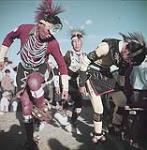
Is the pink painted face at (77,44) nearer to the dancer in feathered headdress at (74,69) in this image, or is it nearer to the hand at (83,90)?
the dancer in feathered headdress at (74,69)

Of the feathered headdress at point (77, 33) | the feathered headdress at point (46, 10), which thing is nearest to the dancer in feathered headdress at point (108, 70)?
the feathered headdress at point (77, 33)

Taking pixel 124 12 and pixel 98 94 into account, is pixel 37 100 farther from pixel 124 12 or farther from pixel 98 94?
pixel 124 12

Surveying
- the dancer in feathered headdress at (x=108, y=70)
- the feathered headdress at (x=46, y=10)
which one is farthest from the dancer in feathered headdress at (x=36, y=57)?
the dancer in feathered headdress at (x=108, y=70)

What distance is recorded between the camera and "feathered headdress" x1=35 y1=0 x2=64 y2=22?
1.53m

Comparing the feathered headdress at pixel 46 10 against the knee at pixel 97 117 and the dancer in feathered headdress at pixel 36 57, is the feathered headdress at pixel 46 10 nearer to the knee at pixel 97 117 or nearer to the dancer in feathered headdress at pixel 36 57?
the dancer in feathered headdress at pixel 36 57

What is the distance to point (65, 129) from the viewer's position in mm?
1575

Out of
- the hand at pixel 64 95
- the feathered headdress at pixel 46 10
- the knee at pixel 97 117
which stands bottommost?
the knee at pixel 97 117

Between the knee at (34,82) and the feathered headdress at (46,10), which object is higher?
the feathered headdress at (46,10)

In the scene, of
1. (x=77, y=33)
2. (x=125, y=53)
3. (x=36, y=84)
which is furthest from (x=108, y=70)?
(x=36, y=84)

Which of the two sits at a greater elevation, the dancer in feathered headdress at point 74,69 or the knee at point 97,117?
the dancer in feathered headdress at point 74,69

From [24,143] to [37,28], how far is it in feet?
1.59

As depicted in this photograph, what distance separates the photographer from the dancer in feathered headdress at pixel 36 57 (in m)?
1.53

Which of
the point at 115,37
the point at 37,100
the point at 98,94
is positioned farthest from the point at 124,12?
the point at 37,100

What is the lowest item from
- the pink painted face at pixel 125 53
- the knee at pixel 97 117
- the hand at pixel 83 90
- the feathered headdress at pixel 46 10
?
the knee at pixel 97 117
